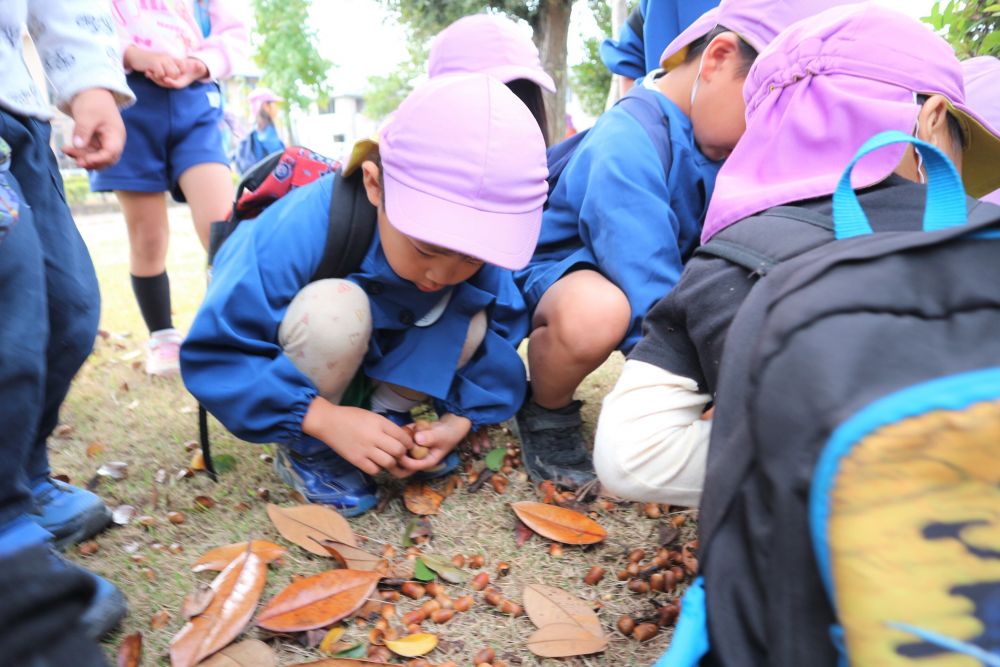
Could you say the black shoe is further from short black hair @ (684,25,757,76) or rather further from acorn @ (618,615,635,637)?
short black hair @ (684,25,757,76)

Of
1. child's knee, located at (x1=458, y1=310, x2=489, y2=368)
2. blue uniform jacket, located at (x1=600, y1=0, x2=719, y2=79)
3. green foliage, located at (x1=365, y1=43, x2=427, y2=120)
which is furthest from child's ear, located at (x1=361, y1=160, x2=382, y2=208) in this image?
green foliage, located at (x1=365, y1=43, x2=427, y2=120)

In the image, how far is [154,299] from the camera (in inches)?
109

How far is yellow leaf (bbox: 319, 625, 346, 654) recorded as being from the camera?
4.17ft

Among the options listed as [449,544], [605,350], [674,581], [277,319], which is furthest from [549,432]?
[277,319]

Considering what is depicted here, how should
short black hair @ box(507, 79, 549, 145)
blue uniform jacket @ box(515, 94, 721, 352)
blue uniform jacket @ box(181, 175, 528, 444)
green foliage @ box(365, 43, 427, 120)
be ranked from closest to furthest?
blue uniform jacket @ box(181, 175, 528, 444) < blue uniform jacket @ box(515, 94, 721, 352) < short black hair @ box(507, 79, 549, 145) < green foliage @ box(365, 43, 427, 120)

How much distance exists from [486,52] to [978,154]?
1.78 meters

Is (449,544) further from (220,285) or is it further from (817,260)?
(817,260)

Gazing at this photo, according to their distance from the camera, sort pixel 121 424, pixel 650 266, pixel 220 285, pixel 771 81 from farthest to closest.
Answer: pixel 121 424, pixel 650 266, pixel 220 285, pixel 771 81

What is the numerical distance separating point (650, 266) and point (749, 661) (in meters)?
1.16

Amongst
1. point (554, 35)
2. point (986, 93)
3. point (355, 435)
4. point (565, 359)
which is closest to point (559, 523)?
point (565, 359)

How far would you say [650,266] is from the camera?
70.4 inches

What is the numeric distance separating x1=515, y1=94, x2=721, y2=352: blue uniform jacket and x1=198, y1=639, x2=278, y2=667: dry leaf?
1.08 m

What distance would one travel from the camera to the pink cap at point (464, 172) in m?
1.47

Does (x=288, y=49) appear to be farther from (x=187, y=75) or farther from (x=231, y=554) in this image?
(x=231, y=554)
